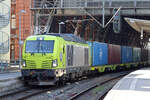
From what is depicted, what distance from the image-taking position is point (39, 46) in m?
17.7

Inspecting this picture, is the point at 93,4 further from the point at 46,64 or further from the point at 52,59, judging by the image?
the point at 46,64

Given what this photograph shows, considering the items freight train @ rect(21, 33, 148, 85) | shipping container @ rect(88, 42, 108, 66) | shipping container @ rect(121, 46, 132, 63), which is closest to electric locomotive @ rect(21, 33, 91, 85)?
freight train @ rect(21, 33, 148, 85)

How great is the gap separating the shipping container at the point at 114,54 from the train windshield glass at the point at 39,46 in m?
16.0

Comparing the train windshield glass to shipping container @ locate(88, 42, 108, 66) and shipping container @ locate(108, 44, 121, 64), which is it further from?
shipping container @ locate(108, 44, 121, 64)

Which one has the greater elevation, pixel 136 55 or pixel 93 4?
pixel 93 4

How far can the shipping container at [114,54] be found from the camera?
109 feet

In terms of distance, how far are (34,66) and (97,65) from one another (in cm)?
1167

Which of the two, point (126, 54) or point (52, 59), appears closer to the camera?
point (52, 59)

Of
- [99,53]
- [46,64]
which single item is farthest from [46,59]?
[99,53]

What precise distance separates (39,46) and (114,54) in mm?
18476

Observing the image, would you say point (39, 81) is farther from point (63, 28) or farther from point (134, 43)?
point (134, 43)

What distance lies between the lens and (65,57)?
18.4m

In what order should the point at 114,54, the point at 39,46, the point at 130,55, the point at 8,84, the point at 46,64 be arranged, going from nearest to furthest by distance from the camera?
the point at 8,84
the point at 46,64
the point at 39,46
the point at 114,54
the point at 130,55

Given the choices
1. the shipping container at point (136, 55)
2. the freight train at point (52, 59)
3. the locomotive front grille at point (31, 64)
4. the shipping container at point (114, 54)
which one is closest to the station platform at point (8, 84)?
the freight train at point (52, 59)
